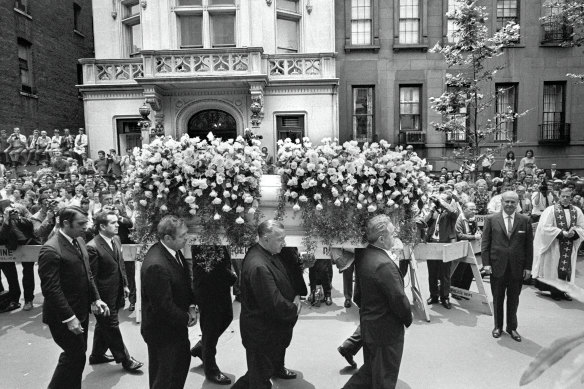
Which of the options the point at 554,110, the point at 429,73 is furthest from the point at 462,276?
the point at 554,110

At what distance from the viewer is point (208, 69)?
14.9 metres

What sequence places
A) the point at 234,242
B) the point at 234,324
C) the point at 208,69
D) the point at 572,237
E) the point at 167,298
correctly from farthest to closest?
the point at 208,69 < the point at 572,237 < the point at 234,324 < the point at 234,242 < the point at 167,298

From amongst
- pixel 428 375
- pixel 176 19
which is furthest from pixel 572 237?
pixel 176 19

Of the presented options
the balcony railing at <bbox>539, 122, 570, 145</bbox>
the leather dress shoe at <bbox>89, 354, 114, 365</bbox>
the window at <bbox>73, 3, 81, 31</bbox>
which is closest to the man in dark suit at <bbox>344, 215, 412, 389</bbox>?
the leather dress shoe at <bbox>89, 354, 114, 365</bbox>

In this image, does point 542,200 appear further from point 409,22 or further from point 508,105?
point 409,22

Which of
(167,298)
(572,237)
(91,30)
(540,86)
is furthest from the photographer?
(91,30)

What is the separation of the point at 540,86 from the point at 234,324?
57.7ft

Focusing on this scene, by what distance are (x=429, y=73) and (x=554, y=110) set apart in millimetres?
5960

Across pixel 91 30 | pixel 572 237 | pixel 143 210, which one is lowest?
pixel 572 237

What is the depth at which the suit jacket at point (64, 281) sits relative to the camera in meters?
3.48

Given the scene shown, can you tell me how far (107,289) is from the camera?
181 inches

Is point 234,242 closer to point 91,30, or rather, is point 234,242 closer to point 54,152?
point 54,152

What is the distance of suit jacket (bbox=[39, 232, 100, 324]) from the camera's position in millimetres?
3477

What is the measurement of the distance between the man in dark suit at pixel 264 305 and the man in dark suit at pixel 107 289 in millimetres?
1816
